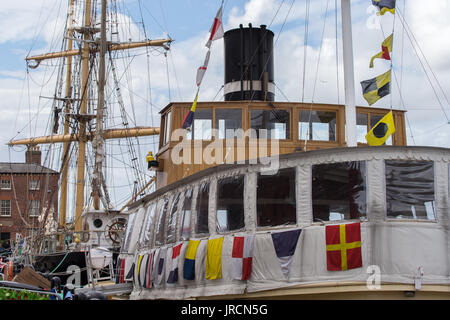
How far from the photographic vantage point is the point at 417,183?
9406mm


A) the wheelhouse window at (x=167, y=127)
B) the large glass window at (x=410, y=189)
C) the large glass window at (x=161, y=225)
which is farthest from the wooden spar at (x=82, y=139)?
the large glass window at (x=410, y=189)

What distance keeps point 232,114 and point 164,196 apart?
117 inches

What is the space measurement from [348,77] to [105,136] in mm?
34775

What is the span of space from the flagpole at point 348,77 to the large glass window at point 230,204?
6.95 feet

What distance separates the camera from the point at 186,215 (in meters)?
11.9

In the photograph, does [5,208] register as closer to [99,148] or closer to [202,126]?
[99,148]

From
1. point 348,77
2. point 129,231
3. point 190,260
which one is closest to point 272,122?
point 348,77

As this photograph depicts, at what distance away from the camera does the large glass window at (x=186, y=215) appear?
1177 centimetres

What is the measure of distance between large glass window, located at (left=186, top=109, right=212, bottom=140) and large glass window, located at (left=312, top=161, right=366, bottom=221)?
5.49 metres

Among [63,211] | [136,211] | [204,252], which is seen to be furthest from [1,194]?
[204,252]

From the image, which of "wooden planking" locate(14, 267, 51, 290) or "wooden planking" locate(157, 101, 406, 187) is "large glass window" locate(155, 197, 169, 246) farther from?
"wooden planking" locate(14, 267, 51, 290)

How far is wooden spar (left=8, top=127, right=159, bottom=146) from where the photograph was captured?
43.9 m
